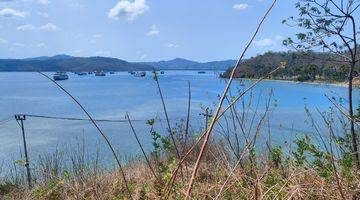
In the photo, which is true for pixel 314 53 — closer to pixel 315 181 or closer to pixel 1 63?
pixel 315 181

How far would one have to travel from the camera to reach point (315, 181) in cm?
293

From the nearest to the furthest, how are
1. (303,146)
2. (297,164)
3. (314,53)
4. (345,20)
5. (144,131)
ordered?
(303,146), (297,164), (345,20), (314,53), (144,131)

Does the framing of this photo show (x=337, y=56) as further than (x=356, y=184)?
Yes

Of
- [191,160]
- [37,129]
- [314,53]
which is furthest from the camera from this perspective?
[37,129]

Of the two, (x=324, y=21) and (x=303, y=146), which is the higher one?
(x=324, y=21)

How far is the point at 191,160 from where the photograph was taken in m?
9.34

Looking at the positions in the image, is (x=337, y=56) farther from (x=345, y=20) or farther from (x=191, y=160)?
(x=191, y=160)

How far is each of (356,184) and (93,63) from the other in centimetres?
12832

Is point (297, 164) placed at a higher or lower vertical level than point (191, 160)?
higher

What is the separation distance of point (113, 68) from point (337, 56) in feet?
449

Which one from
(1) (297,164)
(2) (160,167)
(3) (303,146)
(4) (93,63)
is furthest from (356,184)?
(4) (93,63)

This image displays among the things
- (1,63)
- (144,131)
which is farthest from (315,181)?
(1,63)

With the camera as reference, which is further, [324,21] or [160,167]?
[324,21]

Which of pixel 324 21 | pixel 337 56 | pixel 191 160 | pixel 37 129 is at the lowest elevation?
pixel 37 129
